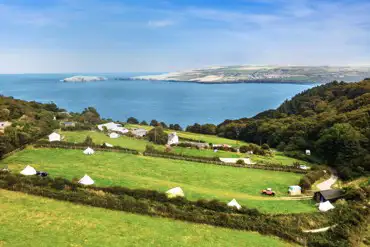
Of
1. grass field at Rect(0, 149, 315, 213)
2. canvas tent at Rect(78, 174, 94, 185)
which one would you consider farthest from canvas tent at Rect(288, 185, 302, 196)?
canvas tent at Rect(78, 174, 94, 185)

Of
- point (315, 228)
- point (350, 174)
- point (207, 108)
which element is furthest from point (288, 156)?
point (207, 108)

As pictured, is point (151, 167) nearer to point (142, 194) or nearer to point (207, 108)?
point (142, 194)

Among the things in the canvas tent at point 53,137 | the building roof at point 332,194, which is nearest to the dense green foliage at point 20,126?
the canvas tent at point 53,137

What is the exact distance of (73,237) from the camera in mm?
15328

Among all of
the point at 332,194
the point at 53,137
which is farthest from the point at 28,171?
the point at 332,194

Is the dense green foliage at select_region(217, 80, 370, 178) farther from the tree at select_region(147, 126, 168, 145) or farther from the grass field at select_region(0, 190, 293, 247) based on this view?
the grass field at select_region(0, 190, 293, 247)

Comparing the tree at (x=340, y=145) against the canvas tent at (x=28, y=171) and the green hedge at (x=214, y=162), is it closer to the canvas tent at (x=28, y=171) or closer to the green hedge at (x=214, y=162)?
the green hedge at (x=214, y=162)

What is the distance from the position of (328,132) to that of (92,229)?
4007cm

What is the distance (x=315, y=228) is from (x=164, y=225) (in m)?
10.4

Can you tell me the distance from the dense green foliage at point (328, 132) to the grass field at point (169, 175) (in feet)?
36.7

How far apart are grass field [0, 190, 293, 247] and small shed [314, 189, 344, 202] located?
33.4 ft

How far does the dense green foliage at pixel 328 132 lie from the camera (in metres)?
39.8

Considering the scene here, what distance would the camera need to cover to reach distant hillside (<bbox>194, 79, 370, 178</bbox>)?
39.9m

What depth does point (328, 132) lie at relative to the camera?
46.1 m
